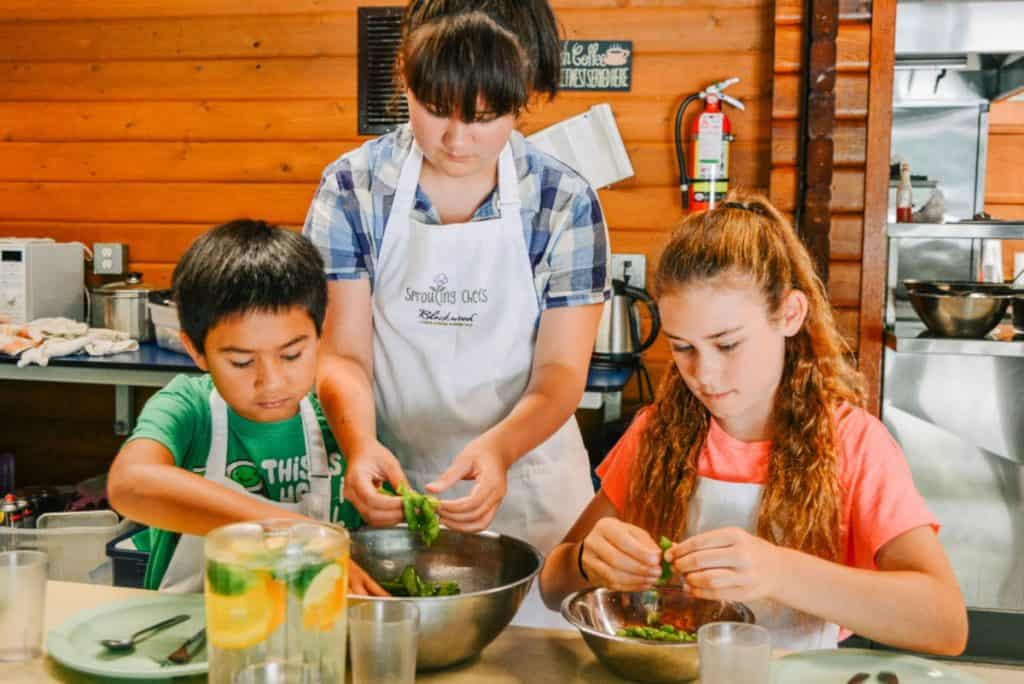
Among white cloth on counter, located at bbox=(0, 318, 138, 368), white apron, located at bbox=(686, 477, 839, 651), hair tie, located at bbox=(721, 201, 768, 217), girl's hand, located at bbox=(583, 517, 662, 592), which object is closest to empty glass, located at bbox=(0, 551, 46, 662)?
girl's hand, located at bbox=(583, 517, 662, 592)

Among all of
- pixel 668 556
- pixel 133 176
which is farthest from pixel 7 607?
pixel 133 176

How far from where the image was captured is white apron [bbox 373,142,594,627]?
6.10ft

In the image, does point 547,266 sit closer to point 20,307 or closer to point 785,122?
point 785,122

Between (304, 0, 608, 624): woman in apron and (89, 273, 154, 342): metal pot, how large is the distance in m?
2.25

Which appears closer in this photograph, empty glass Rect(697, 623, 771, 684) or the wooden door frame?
empty glass Rect(697, 623, 771, 684)

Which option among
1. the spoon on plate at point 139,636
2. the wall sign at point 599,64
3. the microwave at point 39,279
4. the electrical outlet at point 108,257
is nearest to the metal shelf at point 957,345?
the wall sign at point 599,64

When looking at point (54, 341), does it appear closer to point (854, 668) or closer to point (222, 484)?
point (222, 484)

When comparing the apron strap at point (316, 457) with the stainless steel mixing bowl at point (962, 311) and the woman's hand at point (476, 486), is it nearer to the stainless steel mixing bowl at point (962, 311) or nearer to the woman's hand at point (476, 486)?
the woman's hand at point (476, 486)

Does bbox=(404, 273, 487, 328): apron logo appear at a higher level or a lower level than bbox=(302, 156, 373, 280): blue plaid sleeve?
lower

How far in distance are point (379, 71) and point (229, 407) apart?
8.37ft

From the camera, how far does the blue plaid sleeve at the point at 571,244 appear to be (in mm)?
1847

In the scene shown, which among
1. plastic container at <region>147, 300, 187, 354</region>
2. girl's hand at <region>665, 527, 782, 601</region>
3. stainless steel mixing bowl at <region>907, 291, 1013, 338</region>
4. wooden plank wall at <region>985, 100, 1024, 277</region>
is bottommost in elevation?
Answer: girl's hand at <region>665, 527, 782, 601</region>

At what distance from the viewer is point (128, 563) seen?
2.78 metres

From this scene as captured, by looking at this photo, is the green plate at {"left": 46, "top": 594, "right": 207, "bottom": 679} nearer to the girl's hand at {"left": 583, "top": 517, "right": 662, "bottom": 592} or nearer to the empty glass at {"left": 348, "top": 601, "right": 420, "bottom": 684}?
the empty glass at {"left": 348, "top": 601, "right": 420, "bottom": 684}
